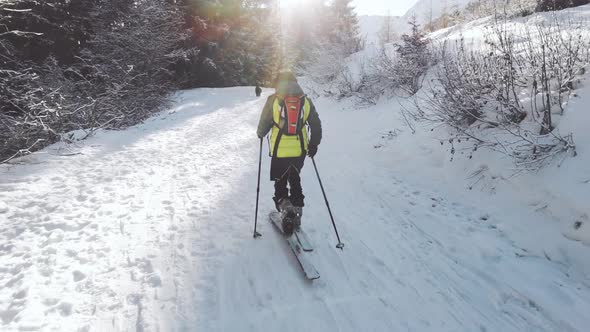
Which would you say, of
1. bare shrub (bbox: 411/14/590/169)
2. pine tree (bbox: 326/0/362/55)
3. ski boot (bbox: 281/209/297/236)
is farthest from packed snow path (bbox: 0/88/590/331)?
pine tree (bbox: 326/0/362/55)

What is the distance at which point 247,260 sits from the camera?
13.1 ft

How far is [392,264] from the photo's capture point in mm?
3877

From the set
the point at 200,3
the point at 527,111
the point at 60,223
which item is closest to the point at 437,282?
the point at 527,111

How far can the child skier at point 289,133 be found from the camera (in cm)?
408

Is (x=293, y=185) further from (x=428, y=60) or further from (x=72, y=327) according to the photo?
(x=428, y=60)

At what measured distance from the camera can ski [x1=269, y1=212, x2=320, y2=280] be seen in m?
3.52

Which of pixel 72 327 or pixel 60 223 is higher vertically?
pixel 60 223

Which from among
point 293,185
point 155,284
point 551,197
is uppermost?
point 293,185

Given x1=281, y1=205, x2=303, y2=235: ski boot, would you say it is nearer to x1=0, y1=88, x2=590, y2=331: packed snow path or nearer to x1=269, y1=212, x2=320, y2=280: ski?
x1=269, y1=212, x2=320, y2=280: ski

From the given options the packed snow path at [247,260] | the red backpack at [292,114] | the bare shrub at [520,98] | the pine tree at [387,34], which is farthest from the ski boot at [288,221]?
the pine tree at [387,34]

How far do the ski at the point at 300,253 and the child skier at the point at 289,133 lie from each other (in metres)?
0.18

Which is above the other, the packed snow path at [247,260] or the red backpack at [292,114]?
the red backpack at [292,114]

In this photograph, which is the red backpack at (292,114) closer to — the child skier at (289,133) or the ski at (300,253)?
the child skier at (289,133)

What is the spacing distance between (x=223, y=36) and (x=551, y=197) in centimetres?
2550
